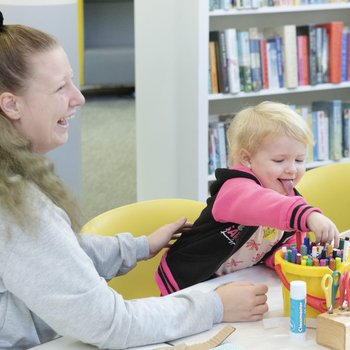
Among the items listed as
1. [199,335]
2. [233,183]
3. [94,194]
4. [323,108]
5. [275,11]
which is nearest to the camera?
[199,335]

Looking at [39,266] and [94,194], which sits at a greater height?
[39,266]

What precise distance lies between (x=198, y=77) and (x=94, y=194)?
1806 mm

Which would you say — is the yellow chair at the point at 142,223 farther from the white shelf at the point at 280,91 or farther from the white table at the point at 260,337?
the white shelf at the point at 280,91

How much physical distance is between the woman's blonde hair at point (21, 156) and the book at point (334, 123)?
268 centimetres

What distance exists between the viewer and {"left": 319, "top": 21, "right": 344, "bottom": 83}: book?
4.01 meters

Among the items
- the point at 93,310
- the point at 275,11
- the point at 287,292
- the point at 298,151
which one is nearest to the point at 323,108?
the point at 275,11

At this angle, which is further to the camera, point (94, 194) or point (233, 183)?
point (94, 194)

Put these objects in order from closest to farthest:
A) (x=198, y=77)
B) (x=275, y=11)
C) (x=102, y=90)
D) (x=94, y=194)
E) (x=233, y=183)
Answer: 1. (x=233, y=183)
2. (x=198, y=77)
3. (x=275, y=11)
4. (x=94, y=194)
5. (x=102, y=90)

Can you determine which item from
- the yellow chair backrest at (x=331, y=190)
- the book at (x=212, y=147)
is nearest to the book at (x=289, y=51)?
the book at (x=212, y=147)

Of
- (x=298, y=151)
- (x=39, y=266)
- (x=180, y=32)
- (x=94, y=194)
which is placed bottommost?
(x=94, y=194)

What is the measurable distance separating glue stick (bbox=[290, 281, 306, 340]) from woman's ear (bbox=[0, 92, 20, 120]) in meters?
0.62

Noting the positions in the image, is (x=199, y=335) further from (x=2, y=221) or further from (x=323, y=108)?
(x=323, y=108)

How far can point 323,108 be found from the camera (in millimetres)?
4164

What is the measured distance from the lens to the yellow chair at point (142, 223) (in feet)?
7.11
